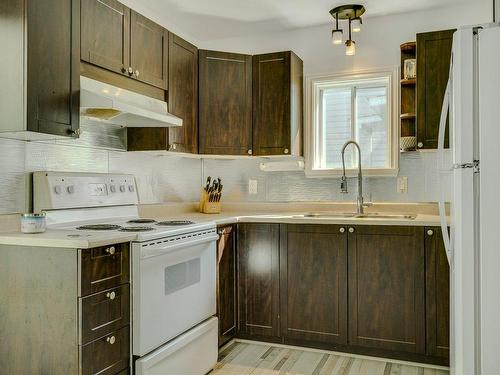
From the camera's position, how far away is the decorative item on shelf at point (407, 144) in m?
3.27

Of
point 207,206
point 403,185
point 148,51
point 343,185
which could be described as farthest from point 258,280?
point 148,51

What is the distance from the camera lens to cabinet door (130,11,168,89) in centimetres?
269

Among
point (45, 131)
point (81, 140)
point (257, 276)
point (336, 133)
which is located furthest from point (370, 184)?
point (45, 131)

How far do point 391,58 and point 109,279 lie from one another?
104 inches

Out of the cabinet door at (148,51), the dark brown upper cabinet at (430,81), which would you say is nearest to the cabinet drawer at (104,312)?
the cabinet door at (148,51)

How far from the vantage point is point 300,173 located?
369 cm

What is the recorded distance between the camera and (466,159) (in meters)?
1.59

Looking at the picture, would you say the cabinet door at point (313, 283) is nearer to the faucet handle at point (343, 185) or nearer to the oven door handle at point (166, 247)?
the faucet handle at point (343, 185)

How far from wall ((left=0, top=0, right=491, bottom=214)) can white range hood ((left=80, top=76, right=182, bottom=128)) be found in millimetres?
252

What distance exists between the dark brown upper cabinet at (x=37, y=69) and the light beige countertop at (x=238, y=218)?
48 centimetres

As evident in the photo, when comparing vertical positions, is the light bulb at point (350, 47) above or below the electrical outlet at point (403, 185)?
above

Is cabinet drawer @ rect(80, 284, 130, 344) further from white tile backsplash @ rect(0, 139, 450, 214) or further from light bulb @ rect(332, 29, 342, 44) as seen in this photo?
light bulb @ rect(332, 29, 342, 44)

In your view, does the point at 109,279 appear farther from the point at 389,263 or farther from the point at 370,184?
the point at 370,184

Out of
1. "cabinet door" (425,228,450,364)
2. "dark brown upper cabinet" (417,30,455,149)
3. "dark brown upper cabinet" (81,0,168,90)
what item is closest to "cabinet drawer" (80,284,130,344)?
"dark brown upper cabinet" (81,0,168,90)
